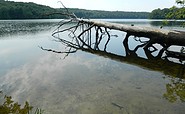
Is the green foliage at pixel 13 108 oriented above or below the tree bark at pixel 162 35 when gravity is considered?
below

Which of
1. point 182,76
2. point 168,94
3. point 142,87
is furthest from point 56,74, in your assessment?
point 182,76

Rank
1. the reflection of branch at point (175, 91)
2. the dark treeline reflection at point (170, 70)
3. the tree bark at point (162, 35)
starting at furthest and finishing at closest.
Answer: the tree bark at point (162, 35) < the dark treeline reflection at point (170, 70) < the reflection of branch at point (175, 91)

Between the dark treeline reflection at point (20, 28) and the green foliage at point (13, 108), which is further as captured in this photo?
the dark treeline reflection at point (20, 28)

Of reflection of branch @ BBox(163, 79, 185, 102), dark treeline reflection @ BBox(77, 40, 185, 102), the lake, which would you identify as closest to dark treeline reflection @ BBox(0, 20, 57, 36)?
the lake

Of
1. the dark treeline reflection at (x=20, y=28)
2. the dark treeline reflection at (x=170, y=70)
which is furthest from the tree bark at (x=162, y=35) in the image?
the dark treeline reflection at (x=20, y=28)

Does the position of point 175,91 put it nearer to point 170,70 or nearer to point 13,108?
point 170,70

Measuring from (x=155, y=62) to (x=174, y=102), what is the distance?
5.12m

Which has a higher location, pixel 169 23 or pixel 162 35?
pixel 162 35

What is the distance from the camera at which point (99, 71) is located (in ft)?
29.2

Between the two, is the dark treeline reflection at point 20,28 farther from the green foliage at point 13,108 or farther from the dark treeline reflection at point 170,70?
the green foliage at point 13,108

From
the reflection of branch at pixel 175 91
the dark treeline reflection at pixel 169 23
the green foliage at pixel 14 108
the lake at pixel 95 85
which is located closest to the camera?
the green foliage at pixel 14 108

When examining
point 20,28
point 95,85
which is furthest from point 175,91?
point 20,28

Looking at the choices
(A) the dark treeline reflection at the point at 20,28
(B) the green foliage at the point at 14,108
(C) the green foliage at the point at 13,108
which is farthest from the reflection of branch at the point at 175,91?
(A) the dark treeline reflection at the point at 20,28

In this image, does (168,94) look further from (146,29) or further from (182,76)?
(146,29)
